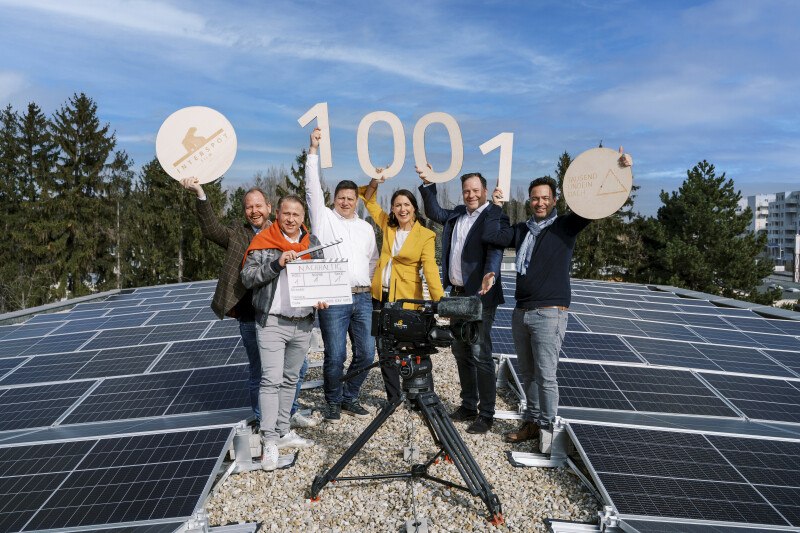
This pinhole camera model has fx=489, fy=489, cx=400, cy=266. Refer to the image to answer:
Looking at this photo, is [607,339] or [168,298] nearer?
[607,339]

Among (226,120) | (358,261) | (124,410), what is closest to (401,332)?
(358,261)

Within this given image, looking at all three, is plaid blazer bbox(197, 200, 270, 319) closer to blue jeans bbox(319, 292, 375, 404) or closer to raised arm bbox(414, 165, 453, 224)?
blue jeans bbox(319, 292, 375, 404)

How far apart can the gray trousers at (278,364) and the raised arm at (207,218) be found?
1.00 metres

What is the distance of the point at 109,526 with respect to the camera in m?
3.42

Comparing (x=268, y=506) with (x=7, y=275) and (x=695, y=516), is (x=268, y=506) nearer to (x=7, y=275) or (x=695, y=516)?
(x=695, y=516)

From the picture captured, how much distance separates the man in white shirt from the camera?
5.18 meters

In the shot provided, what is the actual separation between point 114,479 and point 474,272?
3699 millimetres

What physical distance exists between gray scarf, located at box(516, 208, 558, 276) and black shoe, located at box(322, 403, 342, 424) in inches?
105

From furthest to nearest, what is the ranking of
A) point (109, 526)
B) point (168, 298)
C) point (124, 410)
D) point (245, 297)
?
point (168, 298), point (124, 410), point (245, 297), point (109, 526)

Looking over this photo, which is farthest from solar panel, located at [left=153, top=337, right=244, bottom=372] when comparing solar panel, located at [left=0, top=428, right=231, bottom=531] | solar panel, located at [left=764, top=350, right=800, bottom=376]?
solar panel, located at [left=764, top=350, right=800, bottom=376]

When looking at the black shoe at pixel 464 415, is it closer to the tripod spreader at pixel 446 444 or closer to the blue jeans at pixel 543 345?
the blue jeans at pixel 543 345

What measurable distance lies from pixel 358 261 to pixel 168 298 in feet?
37.4

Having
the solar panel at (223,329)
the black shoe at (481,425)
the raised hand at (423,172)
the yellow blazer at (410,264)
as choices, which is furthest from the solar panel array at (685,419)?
the solar panel at (223,329)

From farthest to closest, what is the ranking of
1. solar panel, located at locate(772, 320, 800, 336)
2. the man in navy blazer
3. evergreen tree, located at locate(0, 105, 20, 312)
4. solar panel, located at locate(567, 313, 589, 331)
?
1. evergreen tree, located at locate(0, 105, 20, 312)
2. solar panel, located at locate(772, 320, 800, 336)
3. solar panel, located at locate(567, 313, 589, 331)
4. the man in navy blazer
